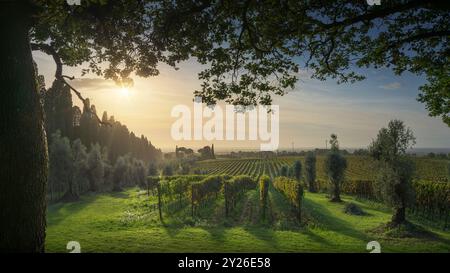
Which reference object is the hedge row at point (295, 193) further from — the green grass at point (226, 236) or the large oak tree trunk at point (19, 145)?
the large oak tree trunk at point (19, 145)

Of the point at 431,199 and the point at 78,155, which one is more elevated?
the point at 78,155

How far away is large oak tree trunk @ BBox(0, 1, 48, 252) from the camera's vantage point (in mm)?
6602

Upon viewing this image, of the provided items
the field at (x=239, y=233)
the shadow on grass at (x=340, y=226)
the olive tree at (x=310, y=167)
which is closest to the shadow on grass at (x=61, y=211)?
the field at (x=239, y=233)

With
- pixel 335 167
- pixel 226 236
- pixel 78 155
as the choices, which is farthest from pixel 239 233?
pixel 78 155

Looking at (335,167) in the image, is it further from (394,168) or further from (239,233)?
(239,233)

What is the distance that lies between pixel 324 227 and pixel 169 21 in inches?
753

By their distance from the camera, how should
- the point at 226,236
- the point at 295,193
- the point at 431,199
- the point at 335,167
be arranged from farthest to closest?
the point at 335,167, the point at 431,199, the point at 295,193, the point at 226,236

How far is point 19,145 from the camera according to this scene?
265 inches

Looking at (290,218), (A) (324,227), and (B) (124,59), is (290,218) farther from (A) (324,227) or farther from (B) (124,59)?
(B) (124,59)

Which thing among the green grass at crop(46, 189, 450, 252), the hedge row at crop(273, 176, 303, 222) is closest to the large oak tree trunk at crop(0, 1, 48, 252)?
the green grass at crop(46, 189, 450, 252)

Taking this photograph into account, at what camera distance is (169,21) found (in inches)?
379
